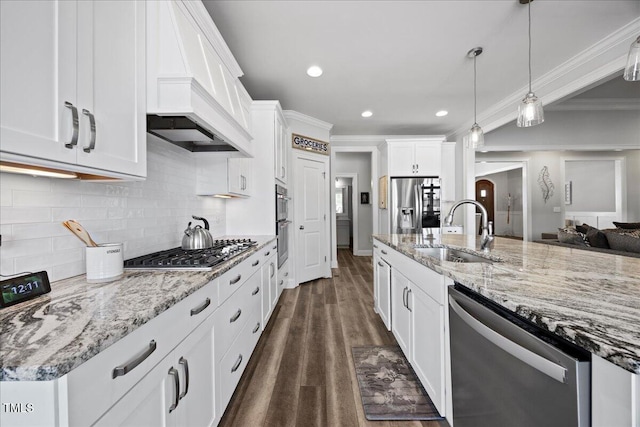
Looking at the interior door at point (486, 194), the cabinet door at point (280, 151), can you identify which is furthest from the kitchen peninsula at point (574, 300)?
the interior door at point (486, 194)

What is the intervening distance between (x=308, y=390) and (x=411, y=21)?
116 inches

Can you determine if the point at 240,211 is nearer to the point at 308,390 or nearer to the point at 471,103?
the point at 308,390

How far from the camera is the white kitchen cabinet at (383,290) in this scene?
231cm

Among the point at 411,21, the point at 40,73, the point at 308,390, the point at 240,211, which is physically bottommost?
the point at 308,390

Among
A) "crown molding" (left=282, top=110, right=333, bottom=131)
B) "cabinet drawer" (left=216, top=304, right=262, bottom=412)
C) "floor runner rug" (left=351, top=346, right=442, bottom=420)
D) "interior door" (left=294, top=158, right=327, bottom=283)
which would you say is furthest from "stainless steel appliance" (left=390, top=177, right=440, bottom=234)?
"cabinet drawer" (left=216, top=304, right=262, bottom=412)

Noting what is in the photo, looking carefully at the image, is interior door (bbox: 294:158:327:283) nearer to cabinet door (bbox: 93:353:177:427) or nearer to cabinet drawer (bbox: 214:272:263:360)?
cabinet drawer (bbox: 214:272:263:360)

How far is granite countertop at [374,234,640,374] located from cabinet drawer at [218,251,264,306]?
1.08 metres

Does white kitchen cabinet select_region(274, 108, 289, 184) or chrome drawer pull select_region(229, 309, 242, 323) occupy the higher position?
white kitchen cabinet select_region(274, 108, 289, 184)

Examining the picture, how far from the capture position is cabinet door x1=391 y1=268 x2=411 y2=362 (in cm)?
179

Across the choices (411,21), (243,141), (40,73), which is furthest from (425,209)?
(40,73)

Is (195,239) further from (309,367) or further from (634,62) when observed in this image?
(634,62)

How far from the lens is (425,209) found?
492 centimetres

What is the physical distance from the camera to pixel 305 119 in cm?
429

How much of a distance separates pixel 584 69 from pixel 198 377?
14.2ft
